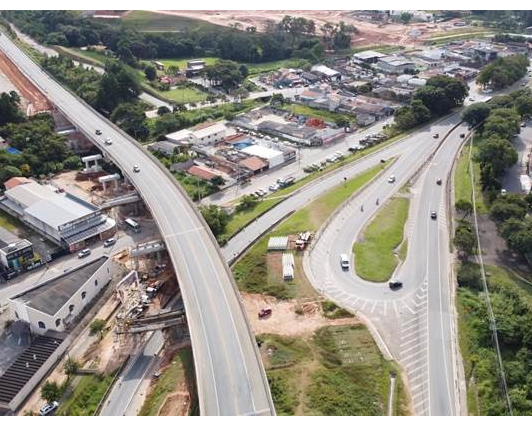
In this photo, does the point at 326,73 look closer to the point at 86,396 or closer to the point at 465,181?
the point at 465,181

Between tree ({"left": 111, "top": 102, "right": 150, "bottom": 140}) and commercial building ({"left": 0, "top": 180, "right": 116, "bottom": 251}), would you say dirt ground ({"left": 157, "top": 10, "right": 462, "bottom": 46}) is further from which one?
commercial building ({"left": 0, "top": 180, "right": 116, "bottom": 251})

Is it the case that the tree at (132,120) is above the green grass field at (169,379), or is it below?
above

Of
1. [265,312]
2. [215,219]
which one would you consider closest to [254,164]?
[215,219]

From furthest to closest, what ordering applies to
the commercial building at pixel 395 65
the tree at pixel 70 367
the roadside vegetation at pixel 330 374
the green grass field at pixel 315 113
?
the commercial building at pixel 395 65 < the green grass field at pixel 315 113 < the tree at pixel 70 367 < the roadside vegetation at pixel 330 374

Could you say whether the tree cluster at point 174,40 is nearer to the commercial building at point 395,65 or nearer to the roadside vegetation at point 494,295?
the commercial building at point 395,65

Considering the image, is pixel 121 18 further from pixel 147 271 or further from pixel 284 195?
pixel 147 271

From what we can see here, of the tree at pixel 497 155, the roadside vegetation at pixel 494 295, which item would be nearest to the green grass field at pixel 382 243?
the roadside vegetation at pixel 494 295
